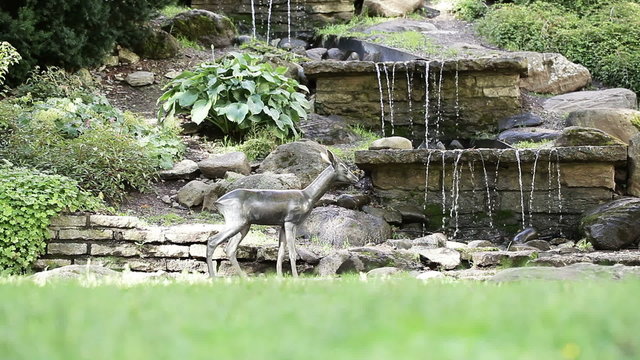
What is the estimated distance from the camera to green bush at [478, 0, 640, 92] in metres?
15.6

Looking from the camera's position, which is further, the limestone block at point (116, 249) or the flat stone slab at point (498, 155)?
the flat stone slab at point (498, 155)

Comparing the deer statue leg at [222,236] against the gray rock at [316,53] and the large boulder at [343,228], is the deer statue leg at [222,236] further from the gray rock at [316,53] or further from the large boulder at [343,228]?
the gray rock at [316,53]

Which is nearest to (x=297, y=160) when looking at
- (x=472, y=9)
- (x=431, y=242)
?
(x=431, y=242)

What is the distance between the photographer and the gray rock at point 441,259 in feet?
23.6

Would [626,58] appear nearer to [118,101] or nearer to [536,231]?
[536,231]

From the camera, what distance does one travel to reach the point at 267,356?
2.13 m

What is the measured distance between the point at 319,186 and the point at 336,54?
10.0m

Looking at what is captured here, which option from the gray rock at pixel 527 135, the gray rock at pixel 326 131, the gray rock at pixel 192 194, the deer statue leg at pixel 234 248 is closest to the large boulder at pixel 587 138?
the gray rock at pixel 527 135

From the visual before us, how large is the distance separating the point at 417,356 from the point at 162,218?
680 cm

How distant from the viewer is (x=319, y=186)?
624 cm

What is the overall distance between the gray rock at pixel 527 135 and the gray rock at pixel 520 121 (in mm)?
235

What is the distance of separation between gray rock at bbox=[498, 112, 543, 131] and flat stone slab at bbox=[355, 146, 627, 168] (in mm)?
2915

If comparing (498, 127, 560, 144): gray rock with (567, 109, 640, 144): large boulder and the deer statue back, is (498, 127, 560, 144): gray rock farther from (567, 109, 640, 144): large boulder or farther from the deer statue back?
the deer statue back

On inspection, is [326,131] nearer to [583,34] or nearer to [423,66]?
[423,66]
